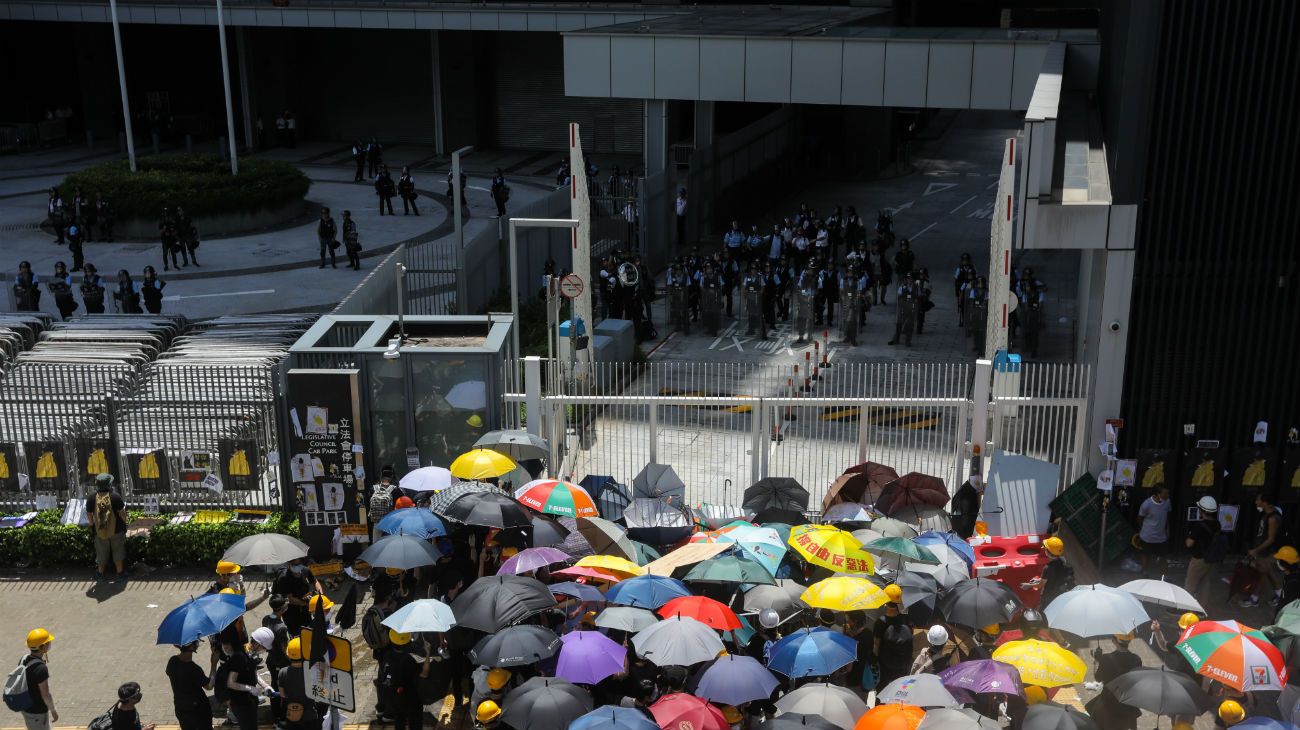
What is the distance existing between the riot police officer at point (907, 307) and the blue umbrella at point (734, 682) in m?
15.4

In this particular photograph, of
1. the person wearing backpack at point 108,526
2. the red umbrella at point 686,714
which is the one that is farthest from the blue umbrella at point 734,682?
the person wearing backpack at point 108,526

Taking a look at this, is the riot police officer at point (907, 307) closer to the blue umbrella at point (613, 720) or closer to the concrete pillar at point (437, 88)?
the blue umbrella at point (613, 720)

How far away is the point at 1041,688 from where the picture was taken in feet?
38.1

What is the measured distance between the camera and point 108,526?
631 inches

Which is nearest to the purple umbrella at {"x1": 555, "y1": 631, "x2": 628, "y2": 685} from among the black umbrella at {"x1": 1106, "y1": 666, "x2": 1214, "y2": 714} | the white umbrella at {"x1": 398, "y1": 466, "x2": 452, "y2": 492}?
the white umbrella at {"x1": 398, "y1": 466, "x2": 452, "y2": 492}

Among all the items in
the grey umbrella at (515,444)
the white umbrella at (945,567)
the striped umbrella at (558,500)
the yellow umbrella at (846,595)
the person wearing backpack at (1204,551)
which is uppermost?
the grey umbrella at (515,444)

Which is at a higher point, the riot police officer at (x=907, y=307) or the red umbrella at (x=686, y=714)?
the riot police officer at (x=907, y=307)

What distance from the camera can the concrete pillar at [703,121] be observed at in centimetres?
3422

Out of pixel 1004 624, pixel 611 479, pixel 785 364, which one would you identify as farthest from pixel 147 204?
pixel 1004 624

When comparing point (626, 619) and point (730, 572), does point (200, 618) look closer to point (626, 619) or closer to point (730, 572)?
point (626, 619)

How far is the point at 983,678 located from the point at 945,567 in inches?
105

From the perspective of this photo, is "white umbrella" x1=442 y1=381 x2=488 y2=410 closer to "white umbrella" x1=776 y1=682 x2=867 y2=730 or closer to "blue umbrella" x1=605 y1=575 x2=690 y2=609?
"blue umbrella" x1=605 y1=575 x2=690 y2=609

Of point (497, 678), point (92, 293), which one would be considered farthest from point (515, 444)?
point (92, 293)

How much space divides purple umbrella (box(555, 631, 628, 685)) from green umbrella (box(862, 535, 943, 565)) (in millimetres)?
3301
